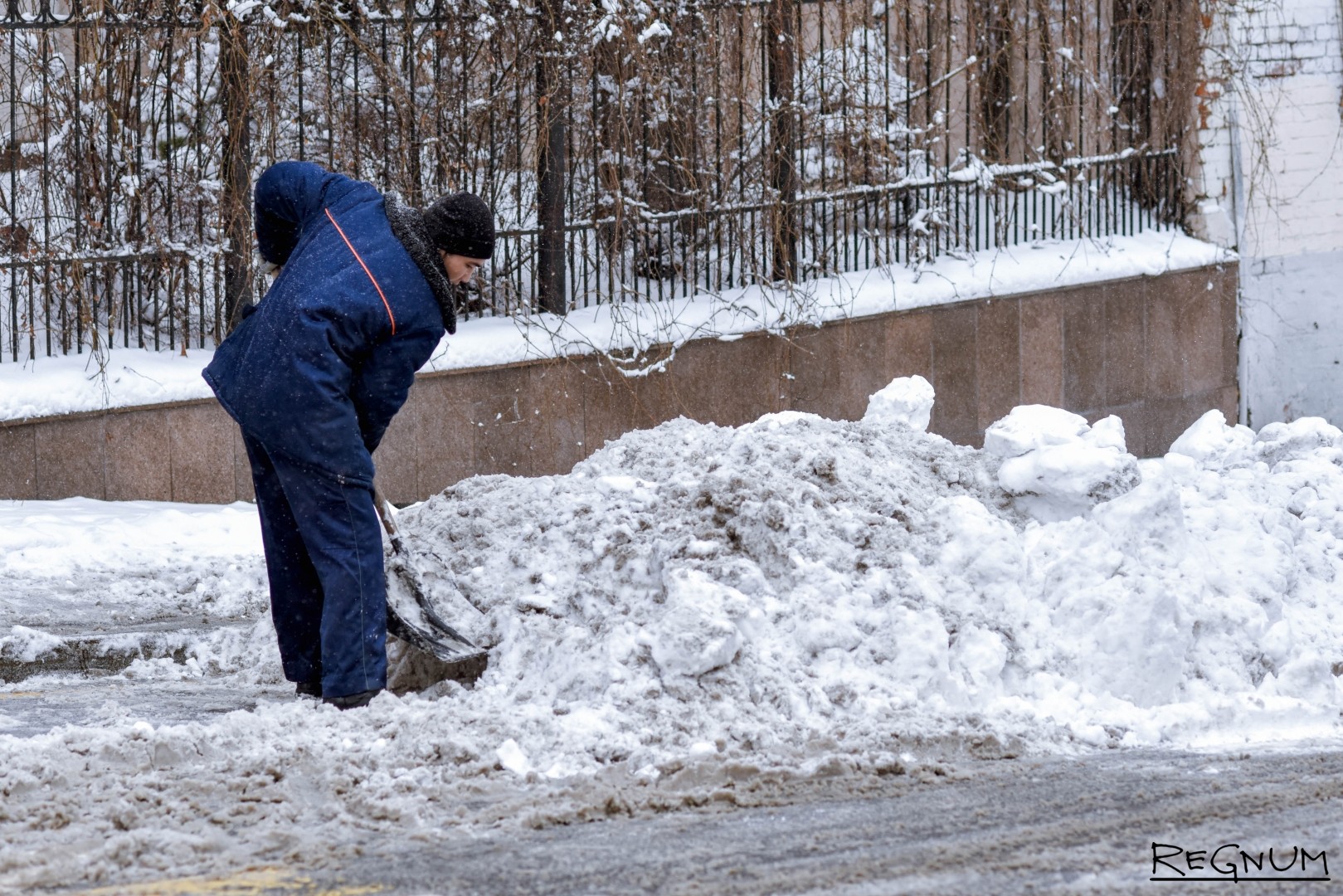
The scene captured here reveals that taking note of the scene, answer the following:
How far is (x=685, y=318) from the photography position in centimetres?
813

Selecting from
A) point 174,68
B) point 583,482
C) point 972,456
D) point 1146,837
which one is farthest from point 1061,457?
point 174,68

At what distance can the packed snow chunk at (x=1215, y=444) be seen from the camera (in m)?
5.77

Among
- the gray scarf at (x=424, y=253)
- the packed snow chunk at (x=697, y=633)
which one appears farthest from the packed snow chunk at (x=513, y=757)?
the gray scarf at (x=424, y=253)

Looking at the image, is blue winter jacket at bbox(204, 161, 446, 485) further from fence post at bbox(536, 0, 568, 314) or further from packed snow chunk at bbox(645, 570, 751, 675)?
fence post at bbox(536, 0, 568, 314)

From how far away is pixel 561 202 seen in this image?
789cm

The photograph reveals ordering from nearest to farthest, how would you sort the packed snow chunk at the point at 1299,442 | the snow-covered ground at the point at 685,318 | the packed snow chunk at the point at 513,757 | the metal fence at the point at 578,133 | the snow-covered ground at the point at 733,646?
the snow-covered ground at the point at 733,646
the packed snow chunk at the point at 513,757
the packed snow chunk at the point at 1299,442
the snow-covered ground at the point at 685,318
the metal fence at the point at 578,133

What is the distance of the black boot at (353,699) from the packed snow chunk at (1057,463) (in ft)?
7.21

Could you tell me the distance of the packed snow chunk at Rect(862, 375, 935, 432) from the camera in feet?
18.9

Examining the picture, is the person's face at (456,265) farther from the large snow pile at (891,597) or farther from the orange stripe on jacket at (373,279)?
the large snow pile at (891,597)

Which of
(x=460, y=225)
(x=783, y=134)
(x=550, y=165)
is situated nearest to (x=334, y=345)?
(x=460, y=225)

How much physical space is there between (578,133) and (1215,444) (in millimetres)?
3750

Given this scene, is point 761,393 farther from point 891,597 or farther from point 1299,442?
point 891,597

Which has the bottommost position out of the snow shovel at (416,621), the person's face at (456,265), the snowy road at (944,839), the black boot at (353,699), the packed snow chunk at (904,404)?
the snowy road at (944,839)

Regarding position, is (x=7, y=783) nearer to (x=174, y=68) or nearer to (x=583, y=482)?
(x=583, y=482)
